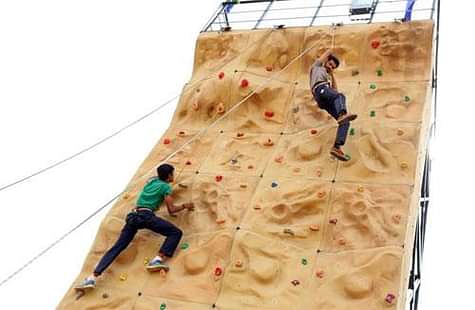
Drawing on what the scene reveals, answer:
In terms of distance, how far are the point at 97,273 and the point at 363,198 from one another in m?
2.37

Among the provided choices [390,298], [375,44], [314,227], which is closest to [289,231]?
[314,227]

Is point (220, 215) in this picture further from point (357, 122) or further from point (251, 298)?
point (357, 122)

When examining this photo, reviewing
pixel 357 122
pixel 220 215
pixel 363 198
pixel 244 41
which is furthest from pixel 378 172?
pixel 244 41

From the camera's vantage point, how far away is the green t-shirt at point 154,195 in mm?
4984

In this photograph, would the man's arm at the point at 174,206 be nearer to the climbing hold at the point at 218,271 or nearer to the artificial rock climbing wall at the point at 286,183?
the artificial rock climbing wall at the point at 286,183

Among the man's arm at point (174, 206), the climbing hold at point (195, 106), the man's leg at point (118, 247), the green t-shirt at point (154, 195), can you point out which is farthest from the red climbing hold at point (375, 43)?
the man's leg at point (118, 247)

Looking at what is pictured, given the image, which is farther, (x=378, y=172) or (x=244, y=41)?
(x=244, y=41)

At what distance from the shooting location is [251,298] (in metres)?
4.53

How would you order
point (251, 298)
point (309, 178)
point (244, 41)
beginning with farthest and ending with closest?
point (244, 41), point (309, 178), point (251, 298)

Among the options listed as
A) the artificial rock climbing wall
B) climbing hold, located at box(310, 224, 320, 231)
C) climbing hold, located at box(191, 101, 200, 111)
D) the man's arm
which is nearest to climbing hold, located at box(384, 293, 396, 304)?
the artificial rock climbing wall

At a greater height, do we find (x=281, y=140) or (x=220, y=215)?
(x=281, y=140)

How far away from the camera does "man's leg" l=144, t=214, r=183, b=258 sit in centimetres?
492

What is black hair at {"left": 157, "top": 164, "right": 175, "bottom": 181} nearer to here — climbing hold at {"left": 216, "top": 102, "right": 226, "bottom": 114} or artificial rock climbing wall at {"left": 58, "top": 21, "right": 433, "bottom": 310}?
artificial rock climbing wall at {"left": 58, "top": 21, "right": 433, "bottom": 310}

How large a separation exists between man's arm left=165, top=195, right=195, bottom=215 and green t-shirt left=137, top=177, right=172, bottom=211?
0.08 m
